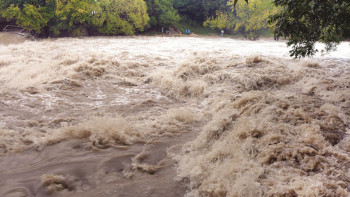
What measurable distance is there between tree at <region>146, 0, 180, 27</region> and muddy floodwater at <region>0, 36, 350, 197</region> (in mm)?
19563

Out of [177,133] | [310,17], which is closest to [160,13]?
[310,17]

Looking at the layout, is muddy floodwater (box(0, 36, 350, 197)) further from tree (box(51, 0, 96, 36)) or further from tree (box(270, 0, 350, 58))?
tree (box(51, 0, 96, 36))

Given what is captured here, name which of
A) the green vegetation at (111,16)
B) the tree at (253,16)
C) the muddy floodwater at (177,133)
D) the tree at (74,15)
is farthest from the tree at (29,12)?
the tree at (253,16)

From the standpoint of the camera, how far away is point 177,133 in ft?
16.4

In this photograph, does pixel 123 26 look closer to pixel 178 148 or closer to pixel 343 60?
pixel 343 60

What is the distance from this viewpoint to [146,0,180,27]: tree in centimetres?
2673

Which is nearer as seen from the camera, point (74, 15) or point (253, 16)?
point (74, 15)

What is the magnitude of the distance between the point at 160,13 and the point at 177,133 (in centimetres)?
2423

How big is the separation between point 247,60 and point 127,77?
418 cm

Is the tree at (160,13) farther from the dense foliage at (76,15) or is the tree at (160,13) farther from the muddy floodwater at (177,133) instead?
the muddy floodwater at (177,133)

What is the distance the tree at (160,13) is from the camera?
26.7 metres

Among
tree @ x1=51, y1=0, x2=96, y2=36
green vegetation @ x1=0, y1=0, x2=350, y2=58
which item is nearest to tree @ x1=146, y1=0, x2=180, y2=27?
green vegetation @ x1=0, y1=0, x2=350, y2=58

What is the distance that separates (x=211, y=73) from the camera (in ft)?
28.4

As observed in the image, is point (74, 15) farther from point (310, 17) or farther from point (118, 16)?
point (310, 17)
